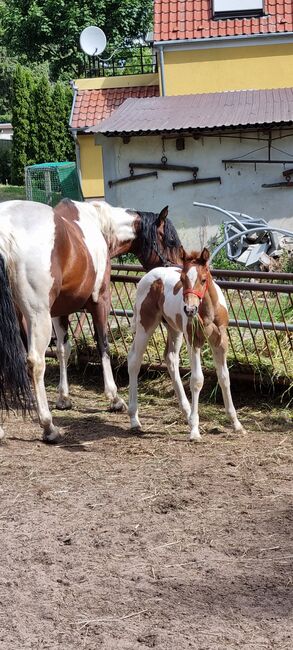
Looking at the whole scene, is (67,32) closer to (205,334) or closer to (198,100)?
(198,100)

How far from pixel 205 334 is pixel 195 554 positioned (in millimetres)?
2219

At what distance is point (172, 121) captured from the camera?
17.7 meters

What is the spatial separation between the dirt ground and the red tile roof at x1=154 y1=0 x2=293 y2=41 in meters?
16.6

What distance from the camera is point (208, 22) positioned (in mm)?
22484

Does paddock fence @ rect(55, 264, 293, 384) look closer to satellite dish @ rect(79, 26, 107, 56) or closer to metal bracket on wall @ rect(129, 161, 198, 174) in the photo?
metal bracket on wall @ rect(129, 161, 198, 174)

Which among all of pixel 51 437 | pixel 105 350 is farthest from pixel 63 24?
pixel 51 437

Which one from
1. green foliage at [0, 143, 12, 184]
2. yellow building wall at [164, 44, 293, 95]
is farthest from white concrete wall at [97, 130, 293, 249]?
green foliage at [0, 143, 12, 184]

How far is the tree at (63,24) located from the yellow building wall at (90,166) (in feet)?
76.8

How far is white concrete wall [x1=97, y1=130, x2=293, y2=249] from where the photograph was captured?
1755 centimetres

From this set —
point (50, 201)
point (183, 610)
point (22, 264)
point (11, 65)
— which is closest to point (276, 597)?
point (183, 610)

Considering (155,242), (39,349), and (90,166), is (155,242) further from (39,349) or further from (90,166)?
(90,166)

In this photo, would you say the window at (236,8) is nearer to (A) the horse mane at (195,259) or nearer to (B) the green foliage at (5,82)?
(A) the horse mane at (195,259)

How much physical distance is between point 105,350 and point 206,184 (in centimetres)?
1069

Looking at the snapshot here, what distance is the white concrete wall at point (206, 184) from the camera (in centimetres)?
1755
